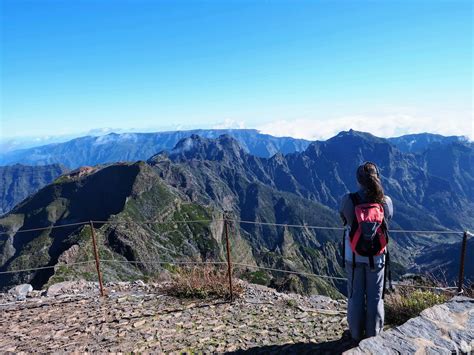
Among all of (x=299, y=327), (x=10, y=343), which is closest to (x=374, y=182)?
(x=299, y=327)

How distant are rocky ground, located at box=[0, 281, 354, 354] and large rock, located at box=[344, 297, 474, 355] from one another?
58.4 inches

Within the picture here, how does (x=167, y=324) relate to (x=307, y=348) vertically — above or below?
below

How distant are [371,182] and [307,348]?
3.21 meters

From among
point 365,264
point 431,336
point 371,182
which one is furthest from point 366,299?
point 371,182

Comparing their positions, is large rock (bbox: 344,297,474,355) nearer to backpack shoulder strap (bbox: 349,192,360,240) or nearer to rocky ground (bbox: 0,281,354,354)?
backpack shoulder strap (bbox: 349,192,360,240)

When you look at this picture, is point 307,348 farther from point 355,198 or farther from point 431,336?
point 355,198

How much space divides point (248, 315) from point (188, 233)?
13605cm

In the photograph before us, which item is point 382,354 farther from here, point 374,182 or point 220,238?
point 220,238

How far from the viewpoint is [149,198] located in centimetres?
15638

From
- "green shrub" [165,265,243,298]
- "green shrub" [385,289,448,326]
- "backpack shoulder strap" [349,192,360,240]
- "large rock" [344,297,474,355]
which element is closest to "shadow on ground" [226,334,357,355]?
"large rock" [344,297,474,355]

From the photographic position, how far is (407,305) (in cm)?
758

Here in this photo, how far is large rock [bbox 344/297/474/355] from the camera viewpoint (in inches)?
181

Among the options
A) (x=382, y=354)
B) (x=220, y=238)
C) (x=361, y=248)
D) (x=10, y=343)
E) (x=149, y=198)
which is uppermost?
(x=361, y=248)

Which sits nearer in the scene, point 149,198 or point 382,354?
point 382,354
